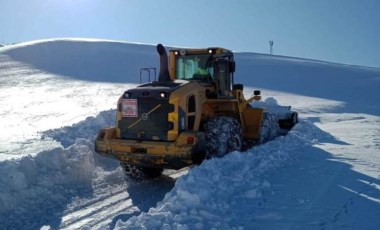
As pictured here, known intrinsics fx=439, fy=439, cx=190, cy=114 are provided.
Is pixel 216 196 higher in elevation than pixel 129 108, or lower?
lower

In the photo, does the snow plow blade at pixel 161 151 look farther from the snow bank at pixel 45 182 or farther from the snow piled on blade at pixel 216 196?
the snow bank at pixel 45 182

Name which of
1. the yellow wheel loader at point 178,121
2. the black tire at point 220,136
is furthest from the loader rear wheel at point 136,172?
the black tire at point 220,136

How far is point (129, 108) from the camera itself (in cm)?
776

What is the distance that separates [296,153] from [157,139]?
3.01 meters

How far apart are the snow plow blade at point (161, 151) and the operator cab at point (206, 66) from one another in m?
2.01

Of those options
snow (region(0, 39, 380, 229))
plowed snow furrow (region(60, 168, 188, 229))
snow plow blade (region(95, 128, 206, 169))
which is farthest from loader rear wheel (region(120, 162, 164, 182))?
plowed snow furrow (region(60, 168, 188, 229))

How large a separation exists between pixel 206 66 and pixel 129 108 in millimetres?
2257

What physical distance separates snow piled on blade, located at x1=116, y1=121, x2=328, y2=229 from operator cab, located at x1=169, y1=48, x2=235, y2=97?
1.92 metres

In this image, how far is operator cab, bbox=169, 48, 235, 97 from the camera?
9117 millimetres

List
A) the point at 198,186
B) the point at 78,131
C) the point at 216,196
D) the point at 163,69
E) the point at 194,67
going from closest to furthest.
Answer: the point at 216,196 < the point at 198,186 < the point at 163,69 < the point at 194,67 < the point at 78,131

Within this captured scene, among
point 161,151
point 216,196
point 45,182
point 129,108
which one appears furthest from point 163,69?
point 216,196

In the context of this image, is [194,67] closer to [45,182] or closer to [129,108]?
[129,108]

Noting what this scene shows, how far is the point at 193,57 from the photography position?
31.1 feet

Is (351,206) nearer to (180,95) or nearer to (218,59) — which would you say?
(180,95)
